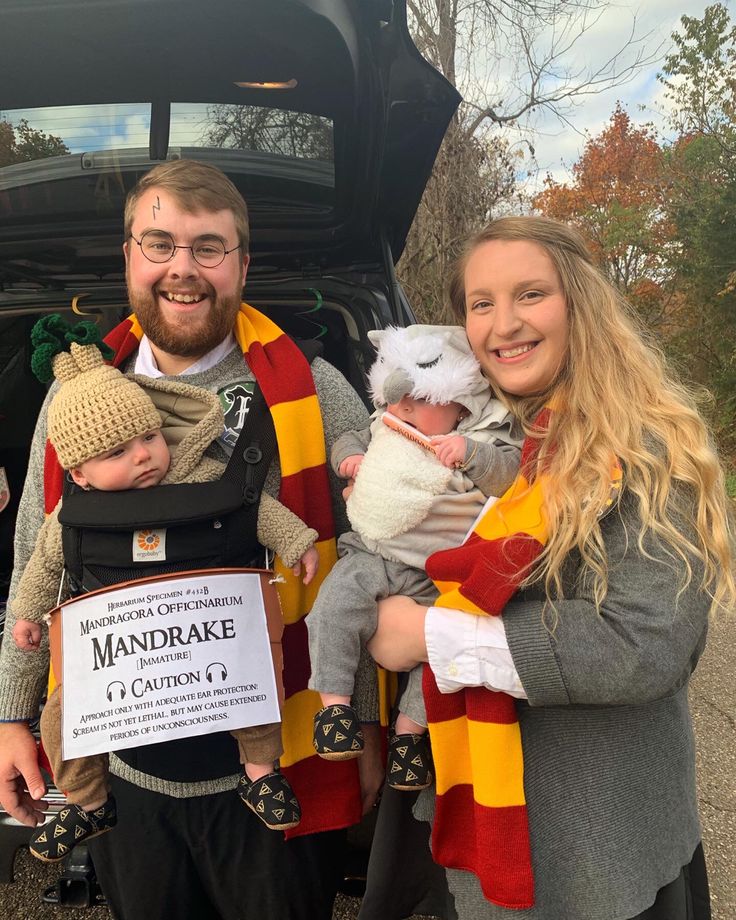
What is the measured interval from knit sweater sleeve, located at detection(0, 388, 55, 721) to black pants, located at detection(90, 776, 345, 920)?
0.29 meters

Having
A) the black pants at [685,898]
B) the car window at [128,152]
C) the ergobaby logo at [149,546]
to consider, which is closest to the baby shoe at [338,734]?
the ergobaby logo at [149,546]

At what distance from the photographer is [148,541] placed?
139 centimetres

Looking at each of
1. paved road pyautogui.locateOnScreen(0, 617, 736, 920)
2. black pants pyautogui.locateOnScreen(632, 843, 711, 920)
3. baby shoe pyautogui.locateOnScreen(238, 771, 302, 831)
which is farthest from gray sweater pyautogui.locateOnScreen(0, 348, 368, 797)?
black pants pyautogui.locateOnScreen(632, 843, 711, 920)

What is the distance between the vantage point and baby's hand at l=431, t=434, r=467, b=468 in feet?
4.89

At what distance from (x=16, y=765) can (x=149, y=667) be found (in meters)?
0.60

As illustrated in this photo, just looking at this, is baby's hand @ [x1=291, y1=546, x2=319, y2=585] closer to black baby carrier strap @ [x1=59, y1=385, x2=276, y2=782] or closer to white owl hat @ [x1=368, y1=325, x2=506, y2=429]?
black baby carrier strap @ [x1=59, y1=385, x2=276, y2=782]

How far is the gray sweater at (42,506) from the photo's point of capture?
159 centimetres

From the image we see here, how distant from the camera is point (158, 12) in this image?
67.9 inches

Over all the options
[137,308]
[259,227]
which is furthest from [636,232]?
[137,308]

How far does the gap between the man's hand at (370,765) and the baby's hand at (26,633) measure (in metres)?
0.80

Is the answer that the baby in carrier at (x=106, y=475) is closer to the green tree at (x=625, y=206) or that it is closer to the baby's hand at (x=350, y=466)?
the baby's hand at (x=350, y=466)

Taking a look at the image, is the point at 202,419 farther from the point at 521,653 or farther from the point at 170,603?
the point at 521,653

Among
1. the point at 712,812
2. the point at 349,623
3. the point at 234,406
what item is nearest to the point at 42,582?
the point at 234,406

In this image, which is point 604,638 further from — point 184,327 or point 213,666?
point 184,327
